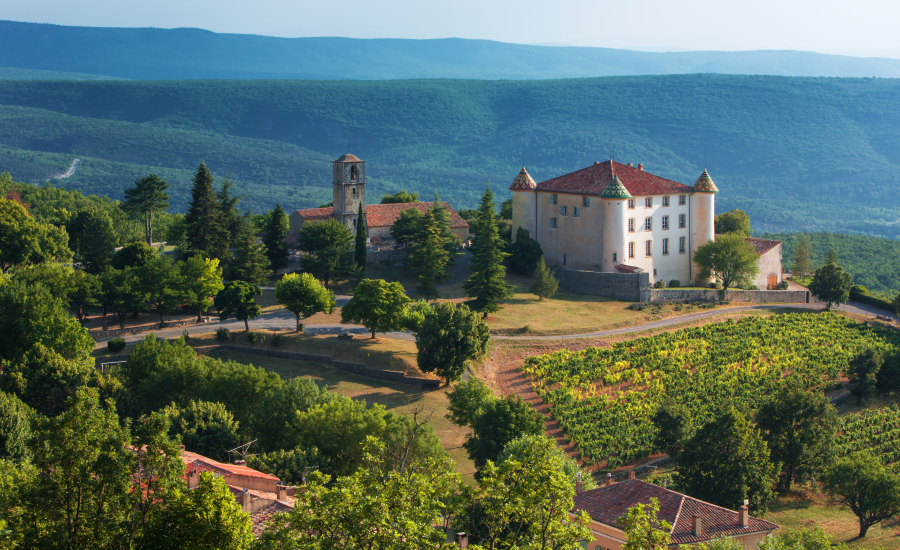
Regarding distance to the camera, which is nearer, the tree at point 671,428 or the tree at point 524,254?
the tree at point 671,428

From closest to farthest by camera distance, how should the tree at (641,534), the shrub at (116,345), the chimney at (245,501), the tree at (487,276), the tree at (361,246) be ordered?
the tree at (641,534), the chimney at (245,501), the shrub at (116,345), the tree at (487,276), the tree at (361,246)

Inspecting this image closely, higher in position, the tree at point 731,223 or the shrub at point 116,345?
the tree at point 731,223

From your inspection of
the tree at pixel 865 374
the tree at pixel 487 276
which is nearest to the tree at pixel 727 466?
the tree at pixel 865 374

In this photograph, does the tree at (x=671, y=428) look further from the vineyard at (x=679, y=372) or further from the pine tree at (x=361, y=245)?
the pine tree at (x=361, y=245)

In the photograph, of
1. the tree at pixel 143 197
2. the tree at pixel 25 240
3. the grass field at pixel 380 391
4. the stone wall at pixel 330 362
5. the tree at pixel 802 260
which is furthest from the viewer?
the tree at pixel 802 260

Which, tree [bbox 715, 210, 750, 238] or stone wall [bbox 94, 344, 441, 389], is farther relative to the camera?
tree [bbox 715, 210, 750, 238]

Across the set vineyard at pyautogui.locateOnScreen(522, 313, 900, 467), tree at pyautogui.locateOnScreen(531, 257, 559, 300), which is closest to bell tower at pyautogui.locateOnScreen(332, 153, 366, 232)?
tree at pyautogui.locateOnScreen(531, 257, 559, 300)

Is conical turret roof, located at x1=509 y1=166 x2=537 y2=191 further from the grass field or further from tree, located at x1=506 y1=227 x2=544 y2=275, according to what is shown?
the grass field
